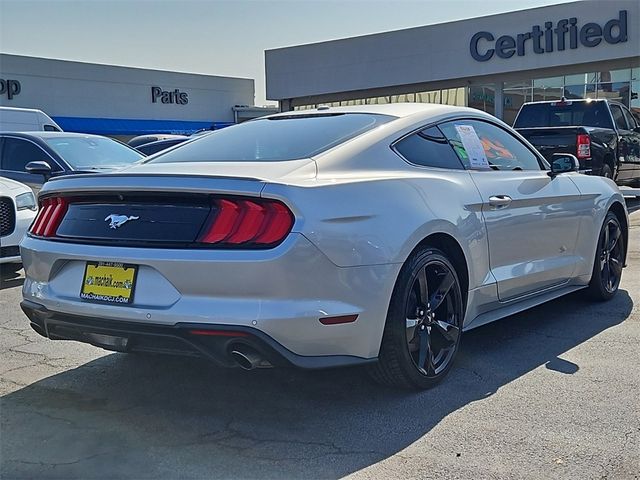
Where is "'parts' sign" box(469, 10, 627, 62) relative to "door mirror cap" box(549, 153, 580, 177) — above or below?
above

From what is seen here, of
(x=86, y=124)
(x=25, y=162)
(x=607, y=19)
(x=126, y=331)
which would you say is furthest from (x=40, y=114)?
(x=86, y=124)

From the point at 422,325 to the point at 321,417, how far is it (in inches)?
29.0

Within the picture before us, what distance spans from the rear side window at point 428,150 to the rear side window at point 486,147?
0.27 ft

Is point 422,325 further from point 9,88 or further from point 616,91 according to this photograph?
point 9,88

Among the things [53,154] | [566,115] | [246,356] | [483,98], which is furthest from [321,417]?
[483,98]

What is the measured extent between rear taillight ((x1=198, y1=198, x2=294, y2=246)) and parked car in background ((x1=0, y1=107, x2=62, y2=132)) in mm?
10387

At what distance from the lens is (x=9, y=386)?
4.05 meters

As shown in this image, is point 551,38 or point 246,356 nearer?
point 246,356

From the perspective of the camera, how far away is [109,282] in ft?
11.2

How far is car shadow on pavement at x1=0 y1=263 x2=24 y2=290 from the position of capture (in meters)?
7.02

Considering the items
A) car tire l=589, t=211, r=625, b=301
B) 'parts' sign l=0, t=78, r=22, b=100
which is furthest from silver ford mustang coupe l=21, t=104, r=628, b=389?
'parts' sign l=0, t=78, r=22, b=100

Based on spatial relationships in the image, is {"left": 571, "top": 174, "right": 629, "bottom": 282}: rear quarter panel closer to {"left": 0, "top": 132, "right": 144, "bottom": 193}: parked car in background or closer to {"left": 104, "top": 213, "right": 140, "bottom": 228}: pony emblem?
{"left": 104, "top": 213, "right": 140, "bottom": 228}: pony emblem

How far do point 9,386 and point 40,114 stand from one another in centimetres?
1085

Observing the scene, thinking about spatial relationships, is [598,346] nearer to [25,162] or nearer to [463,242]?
[463,242]
